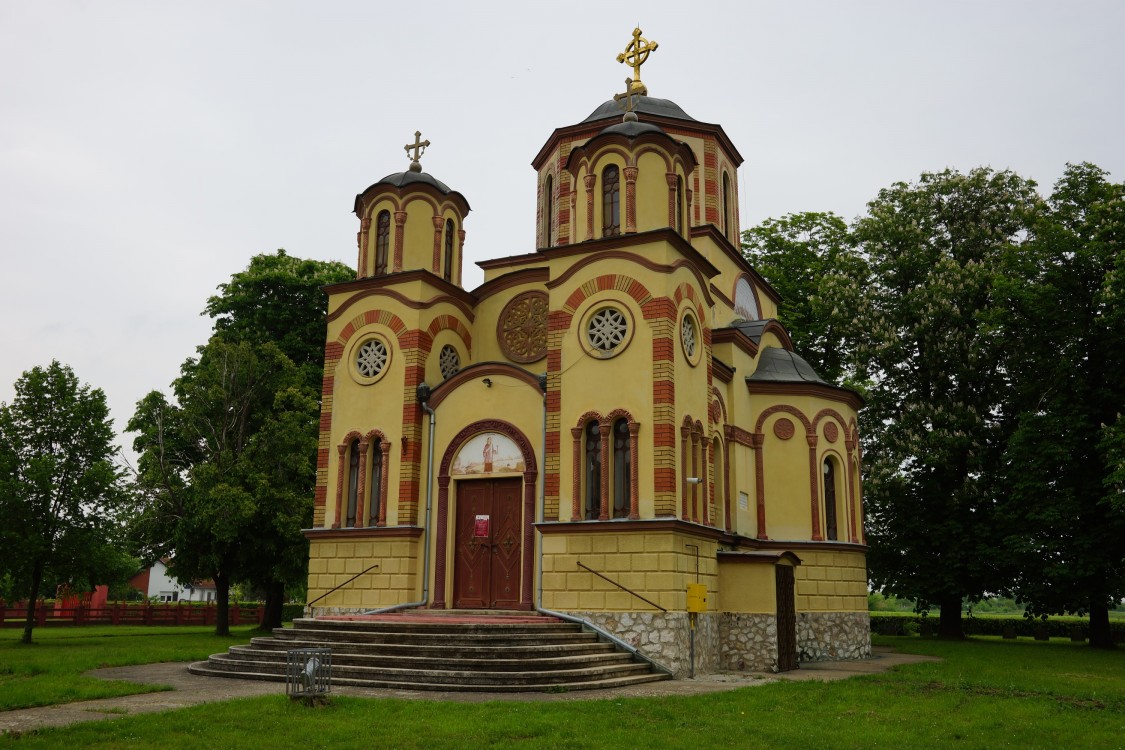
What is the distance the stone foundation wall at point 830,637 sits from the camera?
19.7 m

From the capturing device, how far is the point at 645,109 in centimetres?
2403

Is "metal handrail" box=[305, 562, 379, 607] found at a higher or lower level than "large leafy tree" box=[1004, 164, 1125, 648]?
lower

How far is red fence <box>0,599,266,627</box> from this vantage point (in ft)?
110

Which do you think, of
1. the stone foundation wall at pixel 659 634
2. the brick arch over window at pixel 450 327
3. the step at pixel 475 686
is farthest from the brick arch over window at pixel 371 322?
the step at pixel 475 686

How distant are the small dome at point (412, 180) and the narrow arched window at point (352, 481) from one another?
19.7 feet

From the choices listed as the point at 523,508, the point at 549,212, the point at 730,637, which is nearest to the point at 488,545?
the point at 523,508

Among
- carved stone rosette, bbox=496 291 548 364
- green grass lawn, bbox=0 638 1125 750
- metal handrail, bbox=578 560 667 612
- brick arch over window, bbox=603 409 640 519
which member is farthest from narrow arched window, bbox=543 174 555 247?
green grass lawn, bbox=0 638 1125 750

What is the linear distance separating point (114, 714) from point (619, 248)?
11.6m

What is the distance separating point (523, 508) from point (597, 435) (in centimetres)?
211

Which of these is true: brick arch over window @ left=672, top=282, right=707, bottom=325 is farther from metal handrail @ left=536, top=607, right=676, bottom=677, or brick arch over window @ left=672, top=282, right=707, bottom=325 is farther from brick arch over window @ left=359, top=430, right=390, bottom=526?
brick arch over window @ left=359, top=430, right=390, bottom=526

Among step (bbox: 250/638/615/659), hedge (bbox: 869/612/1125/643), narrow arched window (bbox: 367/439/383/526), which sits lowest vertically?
hedge (bbox: 869/612/1125/643)

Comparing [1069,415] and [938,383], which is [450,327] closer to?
[938,383]

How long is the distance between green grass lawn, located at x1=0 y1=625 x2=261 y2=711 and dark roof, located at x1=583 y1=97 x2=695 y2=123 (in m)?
15.6

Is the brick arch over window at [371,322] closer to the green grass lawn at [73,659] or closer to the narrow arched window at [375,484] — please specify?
the narrow arched window at [375,484]
